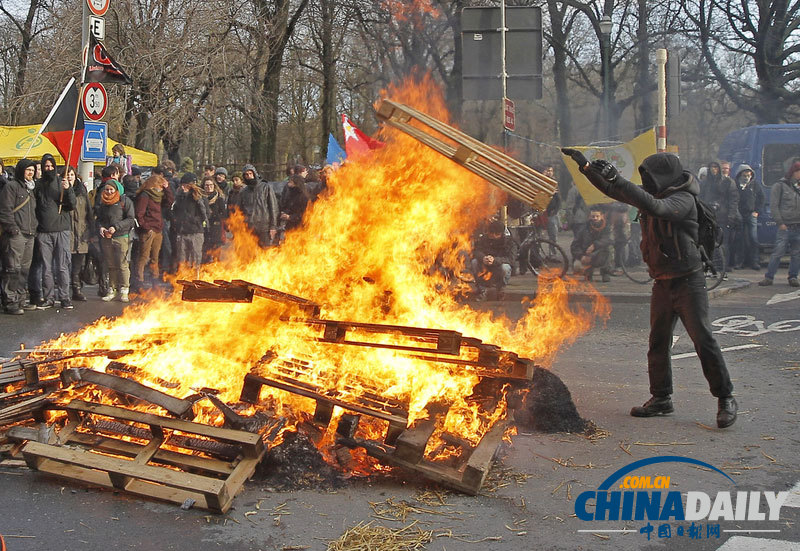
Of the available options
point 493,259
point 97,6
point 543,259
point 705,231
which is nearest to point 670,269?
point 705,231

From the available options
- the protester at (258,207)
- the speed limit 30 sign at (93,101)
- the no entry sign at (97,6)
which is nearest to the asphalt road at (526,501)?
the protester at (258,207)

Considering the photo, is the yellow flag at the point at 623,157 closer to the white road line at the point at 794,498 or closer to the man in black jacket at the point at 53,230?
the man in black jacket at the point at 53,230

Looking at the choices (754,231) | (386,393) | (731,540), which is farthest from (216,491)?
(754,231)

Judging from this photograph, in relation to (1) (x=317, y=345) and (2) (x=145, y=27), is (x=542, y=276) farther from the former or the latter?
(2) (x=145, y=27)

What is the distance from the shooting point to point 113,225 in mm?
11961

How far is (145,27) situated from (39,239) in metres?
13.0

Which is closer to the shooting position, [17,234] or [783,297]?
[17,234]

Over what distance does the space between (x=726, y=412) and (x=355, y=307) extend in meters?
2.98

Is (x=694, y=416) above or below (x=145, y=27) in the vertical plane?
below

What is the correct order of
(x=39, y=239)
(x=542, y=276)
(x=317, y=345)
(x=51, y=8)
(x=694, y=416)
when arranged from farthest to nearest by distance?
(x=51, y=8) → (x=542, y=276) → (x=39, y=239) → (x=694, y=416) → (x=317, y=345)

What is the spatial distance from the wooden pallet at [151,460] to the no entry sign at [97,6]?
35.7 feet

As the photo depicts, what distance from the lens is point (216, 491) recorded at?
412 centimetres

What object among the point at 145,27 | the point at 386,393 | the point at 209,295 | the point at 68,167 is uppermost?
the point at 145,27

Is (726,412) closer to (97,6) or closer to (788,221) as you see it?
(788,221)
